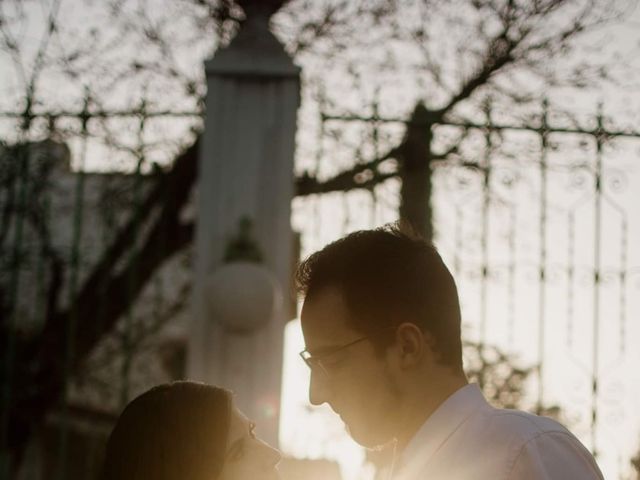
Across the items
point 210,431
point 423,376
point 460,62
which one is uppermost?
point 460,62

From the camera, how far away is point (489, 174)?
5.76 m

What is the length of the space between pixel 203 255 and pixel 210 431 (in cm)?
280

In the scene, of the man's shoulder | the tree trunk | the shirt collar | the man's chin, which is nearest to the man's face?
the man's chin

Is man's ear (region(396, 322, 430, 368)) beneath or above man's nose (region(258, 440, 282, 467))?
above

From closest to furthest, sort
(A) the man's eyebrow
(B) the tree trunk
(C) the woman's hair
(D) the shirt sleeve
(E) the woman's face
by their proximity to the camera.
→ 1. (D) the shirt sleeve
2. (A) the man's eyebrow
3. (C) the woman's hair
4. (E) the woman's face
5. (B) the tree trunk

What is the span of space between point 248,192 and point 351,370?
3205 mm

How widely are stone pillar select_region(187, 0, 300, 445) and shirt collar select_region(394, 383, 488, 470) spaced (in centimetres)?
302

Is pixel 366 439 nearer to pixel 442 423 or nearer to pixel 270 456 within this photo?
pixel 442 423

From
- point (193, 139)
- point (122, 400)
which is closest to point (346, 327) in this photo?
point (122, 400)

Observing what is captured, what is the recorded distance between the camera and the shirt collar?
1.99m

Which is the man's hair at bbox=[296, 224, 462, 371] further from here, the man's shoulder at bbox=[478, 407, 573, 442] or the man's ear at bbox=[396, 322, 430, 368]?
the man's shoulder at bbox=[478, 407, 573, 442]

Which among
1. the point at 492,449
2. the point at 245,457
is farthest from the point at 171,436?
the point at 492,449

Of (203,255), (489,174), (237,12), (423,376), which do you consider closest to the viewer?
(423,376)

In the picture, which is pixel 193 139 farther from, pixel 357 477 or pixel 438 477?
pixel 438 477
